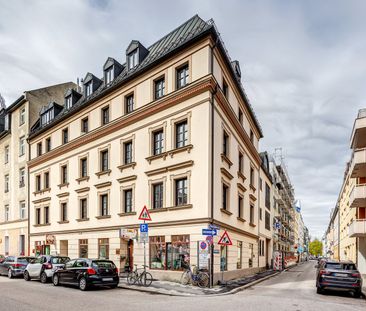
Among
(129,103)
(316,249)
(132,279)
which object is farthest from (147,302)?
(316,249)

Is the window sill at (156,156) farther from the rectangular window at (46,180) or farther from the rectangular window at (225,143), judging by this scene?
the rectangular window at (46,180)

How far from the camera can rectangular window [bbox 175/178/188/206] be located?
19016mm

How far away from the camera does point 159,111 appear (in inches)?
818

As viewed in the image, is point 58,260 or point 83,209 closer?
point 58,260

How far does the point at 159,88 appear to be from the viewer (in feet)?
70.0

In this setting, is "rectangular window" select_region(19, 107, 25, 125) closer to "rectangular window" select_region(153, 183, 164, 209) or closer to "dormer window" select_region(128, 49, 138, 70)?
"dormer window" select_region(128, 49, 138, 70)

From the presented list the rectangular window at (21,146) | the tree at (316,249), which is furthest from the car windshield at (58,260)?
the tree at (316,249)

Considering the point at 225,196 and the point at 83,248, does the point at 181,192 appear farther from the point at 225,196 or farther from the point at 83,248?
the point at 83,248

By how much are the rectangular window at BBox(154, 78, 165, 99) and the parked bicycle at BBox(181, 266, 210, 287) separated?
32.5ft

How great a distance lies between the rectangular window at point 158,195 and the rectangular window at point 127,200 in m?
2.25

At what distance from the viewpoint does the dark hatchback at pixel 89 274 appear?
1540 centimetres

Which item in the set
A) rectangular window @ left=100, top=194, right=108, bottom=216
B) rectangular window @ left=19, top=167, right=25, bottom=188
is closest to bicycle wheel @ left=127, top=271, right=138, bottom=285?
rectangular window @ left=100, top=194, right=108, bottom=216

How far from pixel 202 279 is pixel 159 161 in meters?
6.89

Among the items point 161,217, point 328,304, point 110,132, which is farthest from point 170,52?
point 328,304
